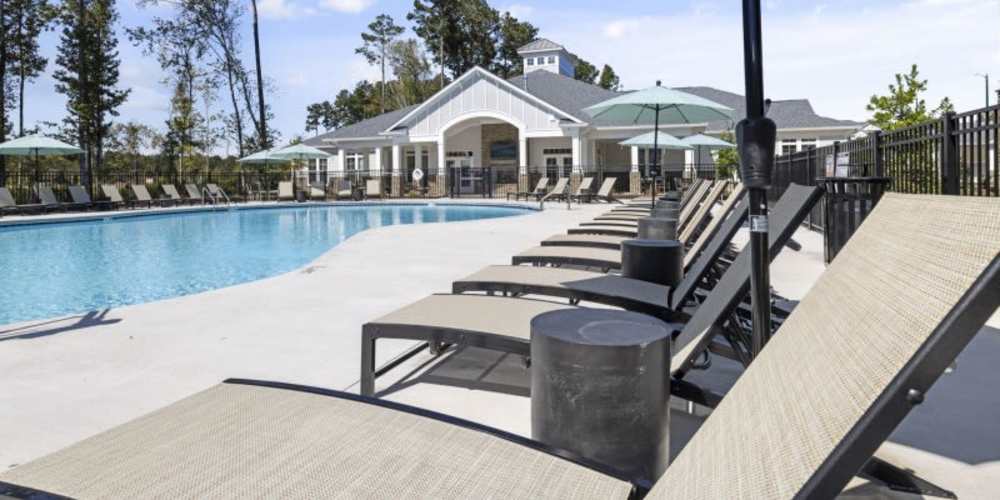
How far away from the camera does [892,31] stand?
16156 millimetres

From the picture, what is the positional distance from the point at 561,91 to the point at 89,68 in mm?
23319

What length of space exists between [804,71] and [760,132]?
12.8 meters

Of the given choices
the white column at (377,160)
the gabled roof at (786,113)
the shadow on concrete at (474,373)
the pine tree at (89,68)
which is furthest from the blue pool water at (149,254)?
the gabled roof at (786,113)

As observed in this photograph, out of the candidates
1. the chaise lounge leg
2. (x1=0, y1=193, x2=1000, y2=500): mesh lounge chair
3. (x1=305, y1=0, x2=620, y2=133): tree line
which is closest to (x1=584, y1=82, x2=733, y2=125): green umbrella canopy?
the chaise lounge leg

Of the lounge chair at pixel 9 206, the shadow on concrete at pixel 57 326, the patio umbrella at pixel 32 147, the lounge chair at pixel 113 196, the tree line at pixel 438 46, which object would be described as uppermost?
the tree line at pixel 438 46

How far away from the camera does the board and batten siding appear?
29.2 metres

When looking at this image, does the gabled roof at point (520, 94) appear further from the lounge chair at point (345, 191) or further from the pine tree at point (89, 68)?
the pine tree at point (89, 68)

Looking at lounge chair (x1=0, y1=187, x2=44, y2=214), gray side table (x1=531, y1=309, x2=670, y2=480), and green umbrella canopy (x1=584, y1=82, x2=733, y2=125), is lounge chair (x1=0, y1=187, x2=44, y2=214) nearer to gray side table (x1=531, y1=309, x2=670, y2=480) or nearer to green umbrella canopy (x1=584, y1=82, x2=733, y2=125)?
green umbrella canopy (x1=584, y1=82, x2=733, y2=125)

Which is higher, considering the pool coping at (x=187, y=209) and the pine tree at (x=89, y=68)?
the pine tree at (x=89, y=68)

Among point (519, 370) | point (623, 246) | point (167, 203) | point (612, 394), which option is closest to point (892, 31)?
point (623, 246)

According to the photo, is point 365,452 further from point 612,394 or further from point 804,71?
point 804,71

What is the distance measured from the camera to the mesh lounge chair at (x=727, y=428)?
112 cm

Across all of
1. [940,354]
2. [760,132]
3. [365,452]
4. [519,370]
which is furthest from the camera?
[519,370]

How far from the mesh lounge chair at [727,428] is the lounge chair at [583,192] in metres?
23.7
